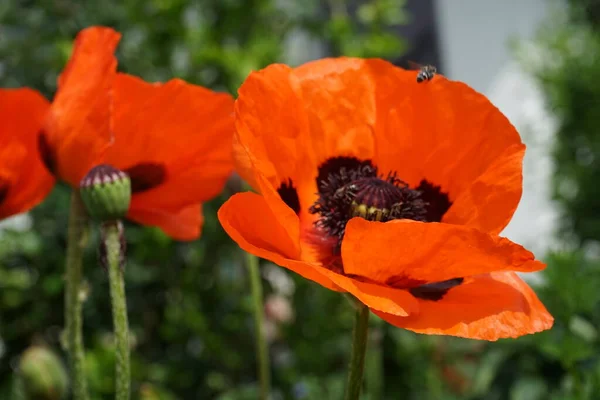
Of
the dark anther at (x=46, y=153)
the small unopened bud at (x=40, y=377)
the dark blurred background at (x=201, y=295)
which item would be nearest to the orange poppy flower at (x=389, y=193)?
the dark anther at (x=46, y=153)

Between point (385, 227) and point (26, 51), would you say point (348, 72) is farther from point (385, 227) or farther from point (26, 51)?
point (26, 51)

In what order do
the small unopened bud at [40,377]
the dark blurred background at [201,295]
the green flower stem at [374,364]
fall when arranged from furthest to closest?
the dark blurred background at [201,295]
the green flower stem at [374,364]
the small unopened bud at [40,377]

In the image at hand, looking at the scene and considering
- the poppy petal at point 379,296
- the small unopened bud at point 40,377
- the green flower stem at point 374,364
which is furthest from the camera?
the green flower stem at point 374,364

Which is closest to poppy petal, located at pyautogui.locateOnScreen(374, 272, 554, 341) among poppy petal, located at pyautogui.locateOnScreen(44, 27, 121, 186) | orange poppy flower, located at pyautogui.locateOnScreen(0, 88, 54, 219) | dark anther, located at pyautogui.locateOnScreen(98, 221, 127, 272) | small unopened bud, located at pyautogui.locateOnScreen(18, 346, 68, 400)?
dark anther, located at pyautogui.locateOnScreen(98, 221, 127, 272)

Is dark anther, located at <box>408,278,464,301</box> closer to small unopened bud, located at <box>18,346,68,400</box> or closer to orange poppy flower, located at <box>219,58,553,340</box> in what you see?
orange poppy flower, located at <box>219,58,553,340</box>

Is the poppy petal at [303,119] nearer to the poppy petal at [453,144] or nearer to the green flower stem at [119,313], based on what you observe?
the poppy petal at [453,144]

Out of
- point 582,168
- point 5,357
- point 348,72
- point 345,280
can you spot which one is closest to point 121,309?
point 345,280

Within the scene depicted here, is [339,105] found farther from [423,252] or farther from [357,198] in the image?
[423,252]
